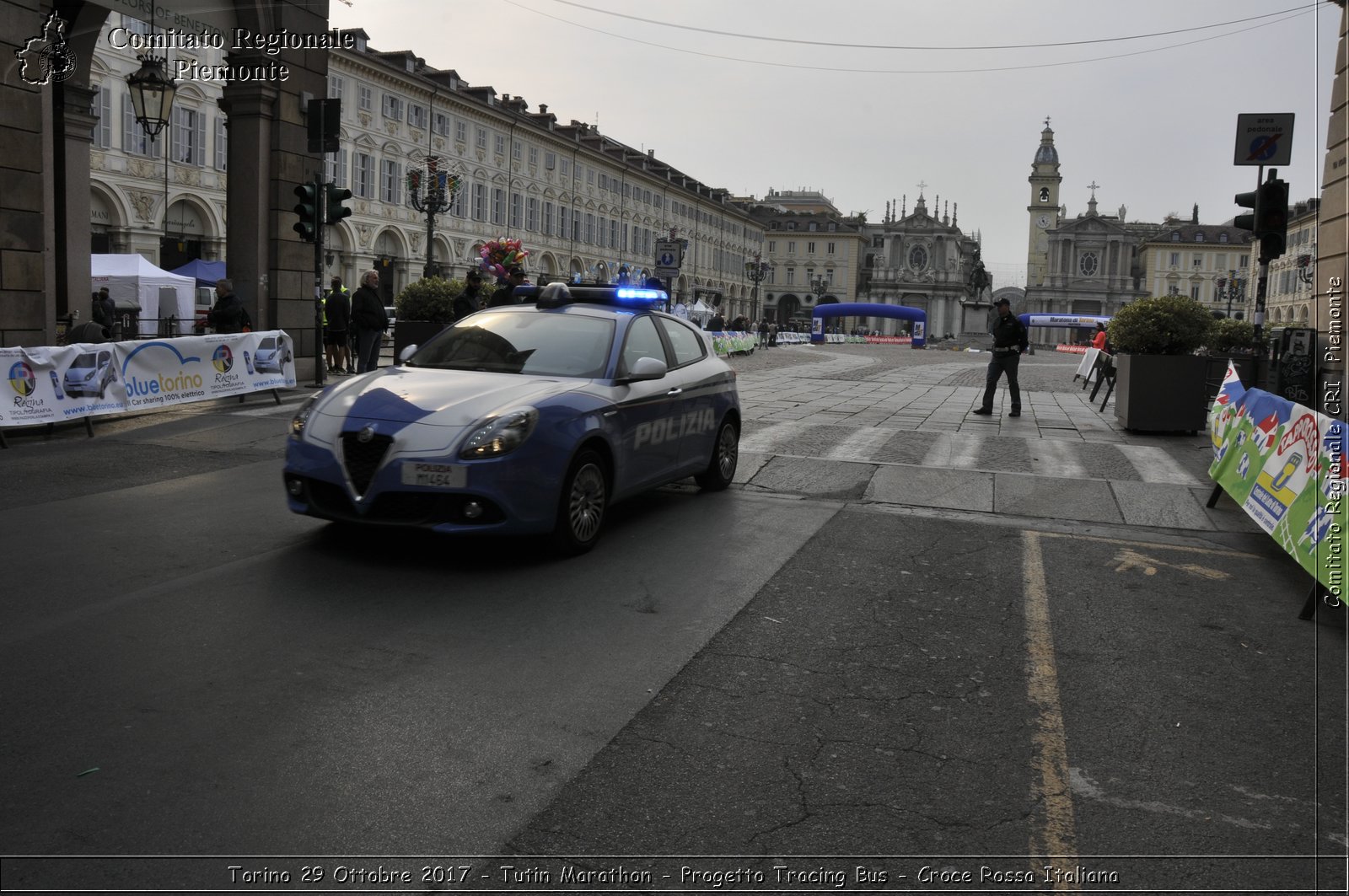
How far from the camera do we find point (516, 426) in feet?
20.2

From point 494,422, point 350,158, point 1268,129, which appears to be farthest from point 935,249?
point 494,422

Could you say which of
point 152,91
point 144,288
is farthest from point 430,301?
point 144,288

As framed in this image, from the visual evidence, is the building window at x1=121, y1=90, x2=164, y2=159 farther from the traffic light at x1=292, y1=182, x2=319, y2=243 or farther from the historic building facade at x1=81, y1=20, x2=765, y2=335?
the traffic light at x1=292, y1=182, x2=319, y2=243

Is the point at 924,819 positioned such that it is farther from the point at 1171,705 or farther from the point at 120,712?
the point at 120,712

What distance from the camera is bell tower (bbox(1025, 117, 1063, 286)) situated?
A: 152500 millimetres

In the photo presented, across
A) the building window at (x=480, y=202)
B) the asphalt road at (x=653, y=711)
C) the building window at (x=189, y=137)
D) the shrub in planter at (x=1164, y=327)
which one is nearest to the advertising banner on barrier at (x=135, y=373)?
the asphalt road at (x=653, y=711)

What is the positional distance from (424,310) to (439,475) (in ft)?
40.7

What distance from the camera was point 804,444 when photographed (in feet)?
39.9

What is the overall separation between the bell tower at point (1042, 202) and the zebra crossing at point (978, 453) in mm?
147232

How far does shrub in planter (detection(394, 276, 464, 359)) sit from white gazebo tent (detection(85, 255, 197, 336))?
41.3ft

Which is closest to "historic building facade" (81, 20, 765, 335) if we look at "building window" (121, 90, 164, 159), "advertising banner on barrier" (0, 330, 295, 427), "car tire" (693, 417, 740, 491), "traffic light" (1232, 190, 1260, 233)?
"building window" (121, 90, 164, 159)

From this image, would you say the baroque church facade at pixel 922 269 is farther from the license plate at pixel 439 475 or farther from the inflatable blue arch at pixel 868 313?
the license plate at pixel 439 475

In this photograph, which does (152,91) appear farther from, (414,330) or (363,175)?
(363,175)

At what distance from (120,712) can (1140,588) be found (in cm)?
A: 539
